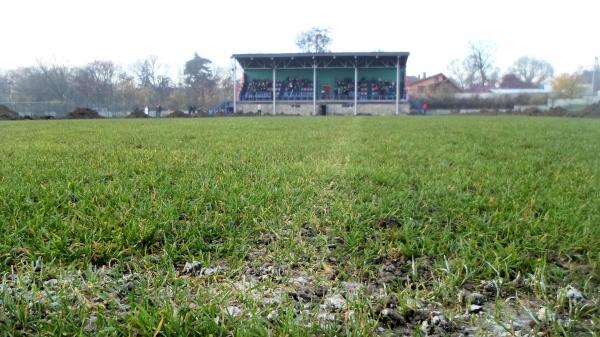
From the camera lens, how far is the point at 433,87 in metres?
71.9

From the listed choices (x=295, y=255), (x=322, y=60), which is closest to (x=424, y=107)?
(x=322, y=60)

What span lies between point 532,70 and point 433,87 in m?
27.2

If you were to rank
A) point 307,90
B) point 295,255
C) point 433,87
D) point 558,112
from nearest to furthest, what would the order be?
1. point 295,255
2. point 558,112
3. point 307,90
4. point 433,87

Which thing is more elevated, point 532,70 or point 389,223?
point 532,70

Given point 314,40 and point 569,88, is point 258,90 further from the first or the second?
point 569,88

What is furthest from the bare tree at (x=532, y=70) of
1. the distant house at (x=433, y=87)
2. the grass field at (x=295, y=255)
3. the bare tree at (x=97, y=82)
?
the grass field at (x=295, y=255)

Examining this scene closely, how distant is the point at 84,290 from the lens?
1.77 meters

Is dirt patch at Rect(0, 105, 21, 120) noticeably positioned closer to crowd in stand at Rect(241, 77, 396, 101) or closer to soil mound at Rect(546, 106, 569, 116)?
crowd in stand at Rect(241, 77, 396, 101)

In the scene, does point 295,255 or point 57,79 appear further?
point 57,79

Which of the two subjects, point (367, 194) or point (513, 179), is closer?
point (367, 194)

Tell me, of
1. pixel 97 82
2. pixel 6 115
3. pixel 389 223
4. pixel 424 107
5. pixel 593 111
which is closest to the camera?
pixel 389 223

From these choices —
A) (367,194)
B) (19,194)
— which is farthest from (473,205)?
(19,194)

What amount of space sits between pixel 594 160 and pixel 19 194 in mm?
6655

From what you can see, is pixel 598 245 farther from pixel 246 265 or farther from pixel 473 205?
pixel 246 265
